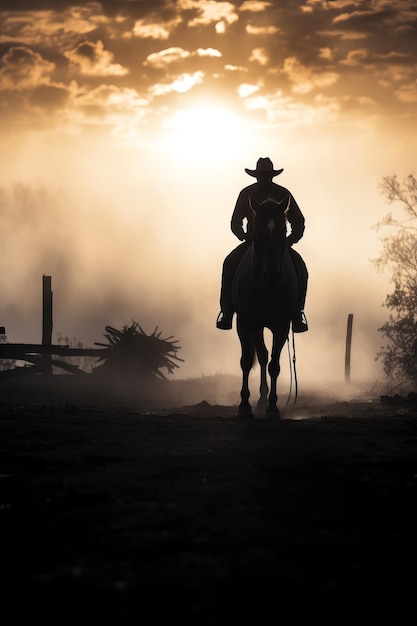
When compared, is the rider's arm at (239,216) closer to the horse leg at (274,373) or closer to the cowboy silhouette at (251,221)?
the cowboy silhouette at (251,221)

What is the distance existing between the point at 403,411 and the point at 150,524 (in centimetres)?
1224

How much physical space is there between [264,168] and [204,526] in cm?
892

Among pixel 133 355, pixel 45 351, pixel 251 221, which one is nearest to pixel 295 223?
pixel 251 221

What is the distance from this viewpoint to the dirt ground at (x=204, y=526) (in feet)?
13.9

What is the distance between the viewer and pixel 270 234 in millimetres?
11781

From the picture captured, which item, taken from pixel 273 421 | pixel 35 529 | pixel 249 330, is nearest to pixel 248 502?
pixel 35 529

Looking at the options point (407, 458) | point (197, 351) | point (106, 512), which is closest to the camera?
point (106, 512)

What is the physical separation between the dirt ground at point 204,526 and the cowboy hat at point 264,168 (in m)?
4.84

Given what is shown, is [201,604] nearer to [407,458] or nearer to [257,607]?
[257,607]

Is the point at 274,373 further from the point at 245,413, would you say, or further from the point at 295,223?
the point at 295,223

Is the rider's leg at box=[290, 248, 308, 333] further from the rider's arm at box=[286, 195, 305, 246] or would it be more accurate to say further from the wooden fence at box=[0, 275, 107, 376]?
the wooden fence at box=[0, 275, 107, 376]

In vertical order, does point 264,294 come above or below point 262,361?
A: above

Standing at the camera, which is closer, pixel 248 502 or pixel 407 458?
pixel 248 502

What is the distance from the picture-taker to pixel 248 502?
6.34m
